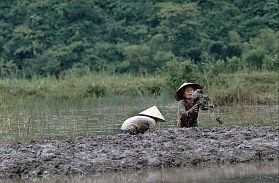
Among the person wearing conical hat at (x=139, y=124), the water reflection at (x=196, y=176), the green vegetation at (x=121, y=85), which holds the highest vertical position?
the person wearing conical hat at (x=139, y=124)

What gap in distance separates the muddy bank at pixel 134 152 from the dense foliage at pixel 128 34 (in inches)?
1021

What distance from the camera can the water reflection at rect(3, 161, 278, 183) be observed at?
9.01 m

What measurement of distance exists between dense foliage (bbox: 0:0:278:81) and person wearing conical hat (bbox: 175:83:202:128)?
24.0 m

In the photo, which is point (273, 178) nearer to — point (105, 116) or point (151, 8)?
point (105, 116)

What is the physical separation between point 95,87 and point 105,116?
10.2 m

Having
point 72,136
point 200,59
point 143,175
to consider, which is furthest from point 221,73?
point 143,175

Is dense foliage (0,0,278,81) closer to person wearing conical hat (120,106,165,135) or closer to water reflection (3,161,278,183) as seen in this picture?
person wearing conical hat (120,106,165,135)

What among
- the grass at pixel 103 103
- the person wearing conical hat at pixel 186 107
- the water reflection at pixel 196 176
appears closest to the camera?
the water reflection at pixel 196 176

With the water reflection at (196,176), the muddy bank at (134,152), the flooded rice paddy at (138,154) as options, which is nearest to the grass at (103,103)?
the flooded rice paddy at (138,154)

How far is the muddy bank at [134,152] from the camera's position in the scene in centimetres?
995

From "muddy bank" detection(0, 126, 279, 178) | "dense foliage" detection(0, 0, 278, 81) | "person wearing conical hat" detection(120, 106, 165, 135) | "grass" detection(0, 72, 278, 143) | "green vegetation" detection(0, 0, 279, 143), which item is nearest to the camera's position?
"muddy bank" detection(0, 126, 279, 178)

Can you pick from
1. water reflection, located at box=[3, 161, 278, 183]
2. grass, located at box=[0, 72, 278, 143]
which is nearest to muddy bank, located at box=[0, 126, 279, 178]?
water reflection, located at box=[3, 161, 278, 183]

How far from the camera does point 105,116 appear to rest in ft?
56.3

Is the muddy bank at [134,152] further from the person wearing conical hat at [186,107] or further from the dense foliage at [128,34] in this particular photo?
the dense foliage at [128,34]
